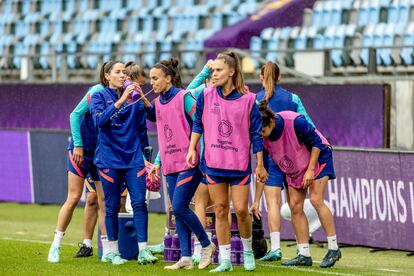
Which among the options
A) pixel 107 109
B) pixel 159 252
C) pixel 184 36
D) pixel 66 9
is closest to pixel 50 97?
pixel 184 36

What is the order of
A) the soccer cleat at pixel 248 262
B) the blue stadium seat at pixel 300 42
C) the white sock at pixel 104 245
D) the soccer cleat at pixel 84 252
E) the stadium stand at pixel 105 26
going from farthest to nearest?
the stadium stand at pixel 105 26
the blue stadium seat at pixel 300 42
the soccer cleat at pixel 84 252
the white sock at pixel 104 245
the soccer cleat at pixel 248 262

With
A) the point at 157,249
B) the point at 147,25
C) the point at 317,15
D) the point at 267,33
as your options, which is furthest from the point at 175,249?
the point at 147,25

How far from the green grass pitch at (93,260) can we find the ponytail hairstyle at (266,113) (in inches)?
50.0

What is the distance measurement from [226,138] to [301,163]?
3.61 feet

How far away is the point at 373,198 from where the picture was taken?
13.3 meters

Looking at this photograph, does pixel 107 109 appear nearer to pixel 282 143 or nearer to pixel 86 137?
pixel 86 137

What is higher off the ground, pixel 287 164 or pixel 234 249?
pixel 287 164

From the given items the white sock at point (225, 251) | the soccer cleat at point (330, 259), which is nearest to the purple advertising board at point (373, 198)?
the soccer cleat at point (330, 259)

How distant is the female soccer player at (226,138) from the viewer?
9.91 m

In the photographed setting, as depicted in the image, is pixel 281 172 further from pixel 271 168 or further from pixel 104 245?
pixel 104 245

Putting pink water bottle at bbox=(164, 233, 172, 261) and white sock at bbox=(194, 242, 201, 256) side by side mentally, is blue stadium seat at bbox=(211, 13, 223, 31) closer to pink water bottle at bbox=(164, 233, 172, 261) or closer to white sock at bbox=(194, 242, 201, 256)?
pink water bottle at bbox=(164, 233, 172, 261)

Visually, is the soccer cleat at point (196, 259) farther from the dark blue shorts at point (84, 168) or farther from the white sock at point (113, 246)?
the dark blue shorts at point (84, 168)

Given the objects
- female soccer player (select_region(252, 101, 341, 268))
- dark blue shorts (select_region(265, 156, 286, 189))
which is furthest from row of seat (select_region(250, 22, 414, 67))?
female soccer player (select_region(252, 101, 341, 268))

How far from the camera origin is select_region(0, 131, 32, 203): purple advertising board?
20.1 meters
